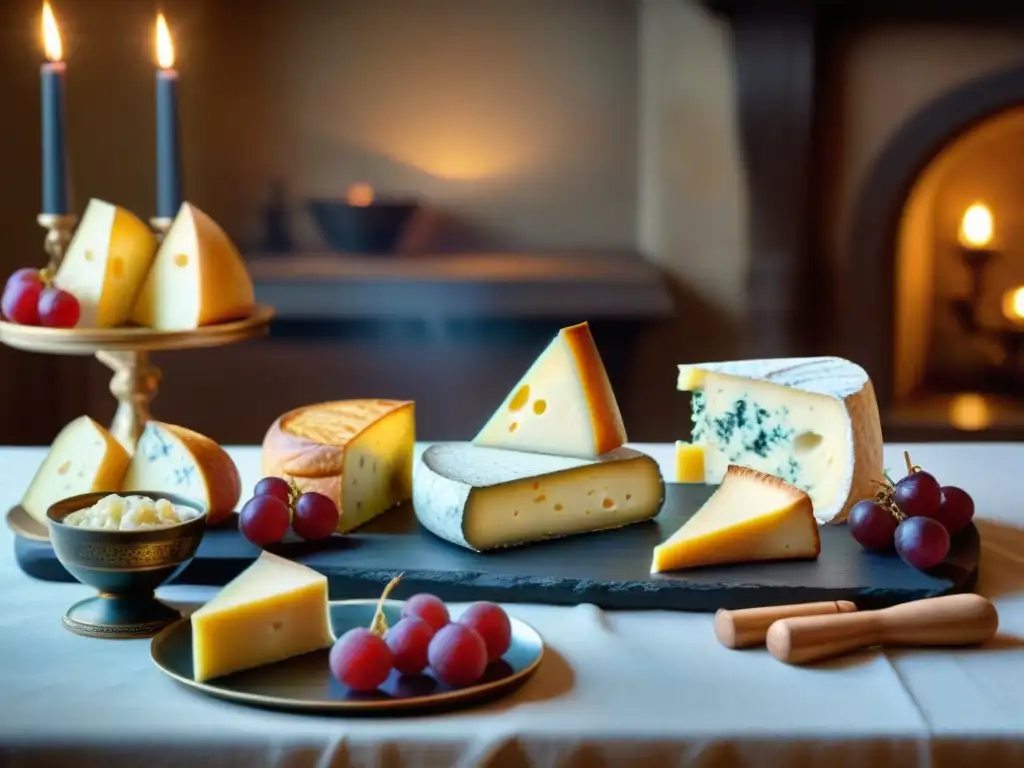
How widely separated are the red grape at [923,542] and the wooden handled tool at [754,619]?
5.1 inches

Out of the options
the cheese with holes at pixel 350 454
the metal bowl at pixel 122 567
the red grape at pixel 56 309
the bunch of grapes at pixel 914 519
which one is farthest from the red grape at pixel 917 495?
the red grape at pixel 56 309

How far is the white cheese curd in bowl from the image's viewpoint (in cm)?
111

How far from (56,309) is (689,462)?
0.76 m

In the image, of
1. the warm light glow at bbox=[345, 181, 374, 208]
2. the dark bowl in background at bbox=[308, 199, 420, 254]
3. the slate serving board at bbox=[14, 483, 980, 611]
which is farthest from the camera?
the warm light glow at bbox=[345, 181, 374, 208]

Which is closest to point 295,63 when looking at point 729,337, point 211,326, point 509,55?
point 509,55

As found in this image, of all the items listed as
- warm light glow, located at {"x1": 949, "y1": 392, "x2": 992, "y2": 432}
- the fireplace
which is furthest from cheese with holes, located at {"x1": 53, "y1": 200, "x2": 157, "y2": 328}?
warm light glow, located at {"x1": 949, "y1": 392, "x2": 992, "y2": 432}

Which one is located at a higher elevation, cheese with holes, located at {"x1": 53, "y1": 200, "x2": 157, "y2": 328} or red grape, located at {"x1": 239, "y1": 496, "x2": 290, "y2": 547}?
cheese with holes, located at {"x1": 53, "y1": 200, "x2": 157, "y2": 328}

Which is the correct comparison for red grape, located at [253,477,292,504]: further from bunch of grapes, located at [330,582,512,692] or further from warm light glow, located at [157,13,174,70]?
warm light glow, located at [157,13,174,70]

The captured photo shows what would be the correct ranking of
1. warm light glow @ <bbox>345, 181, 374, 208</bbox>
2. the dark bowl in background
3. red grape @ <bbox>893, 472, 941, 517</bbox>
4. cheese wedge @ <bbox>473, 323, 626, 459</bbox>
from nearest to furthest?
1. red grape @ <bbox>893, 472, 941, 517</bbox>
2. cheese wedge @ <bbox>473, 323, 626, 459</bbox>
3. the dark bowl in background
4. warm light glow @ <bbox>345, 181, 374, 208</bbox>

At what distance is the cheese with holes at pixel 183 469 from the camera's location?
1.30m

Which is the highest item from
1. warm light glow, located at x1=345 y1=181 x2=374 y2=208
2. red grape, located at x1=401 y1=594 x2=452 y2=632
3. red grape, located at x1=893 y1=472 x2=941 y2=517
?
warm light glow, located at x1=345 y1=181 x2=374 y2=208

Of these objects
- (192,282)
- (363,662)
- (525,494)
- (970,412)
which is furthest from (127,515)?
(970,412)

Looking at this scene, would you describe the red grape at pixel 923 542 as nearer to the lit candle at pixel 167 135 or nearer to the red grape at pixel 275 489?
the red grape at pixel 275 489

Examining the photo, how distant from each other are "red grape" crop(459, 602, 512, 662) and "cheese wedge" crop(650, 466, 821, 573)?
265mm
